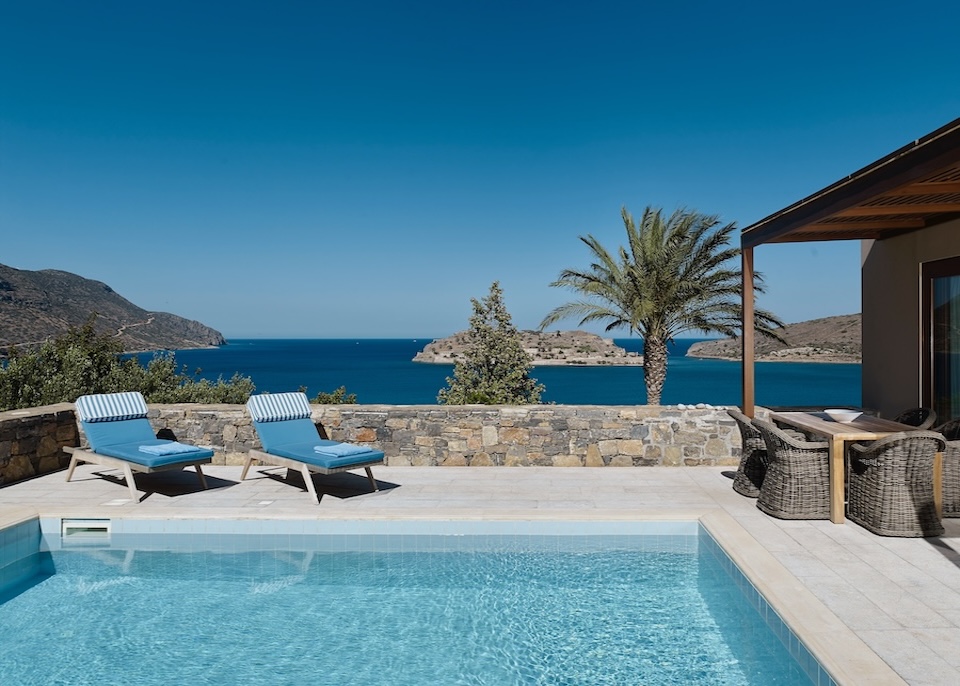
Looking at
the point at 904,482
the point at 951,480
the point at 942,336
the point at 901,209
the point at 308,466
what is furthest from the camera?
the point at 942,336

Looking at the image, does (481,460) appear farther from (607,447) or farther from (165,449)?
(165,449)

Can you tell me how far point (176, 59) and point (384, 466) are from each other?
1432 centimetres

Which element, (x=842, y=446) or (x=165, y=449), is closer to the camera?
(x=842, y=446)

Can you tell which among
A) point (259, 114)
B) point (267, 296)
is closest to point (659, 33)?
point (259, 114)

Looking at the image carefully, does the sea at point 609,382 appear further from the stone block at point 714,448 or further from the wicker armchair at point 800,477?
the wicker armchair at point 800,477

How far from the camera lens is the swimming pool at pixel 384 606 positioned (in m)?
3.58

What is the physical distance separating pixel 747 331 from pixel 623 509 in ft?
10.2

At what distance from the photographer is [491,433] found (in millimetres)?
8109

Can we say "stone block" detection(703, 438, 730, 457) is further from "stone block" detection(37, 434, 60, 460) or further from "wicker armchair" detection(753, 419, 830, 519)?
"stone block" detection(37, 434, 60, 460)

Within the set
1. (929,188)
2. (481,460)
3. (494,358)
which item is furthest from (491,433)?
(494,358)

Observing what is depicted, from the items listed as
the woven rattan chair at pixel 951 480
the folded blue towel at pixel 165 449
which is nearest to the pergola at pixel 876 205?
the woven rattan chair at pixel 951 480

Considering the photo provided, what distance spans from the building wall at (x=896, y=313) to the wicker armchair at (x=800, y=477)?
360cm

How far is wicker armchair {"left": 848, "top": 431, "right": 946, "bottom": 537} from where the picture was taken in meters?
4.80

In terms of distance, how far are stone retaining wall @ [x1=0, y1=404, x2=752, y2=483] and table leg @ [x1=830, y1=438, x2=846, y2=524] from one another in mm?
2661
